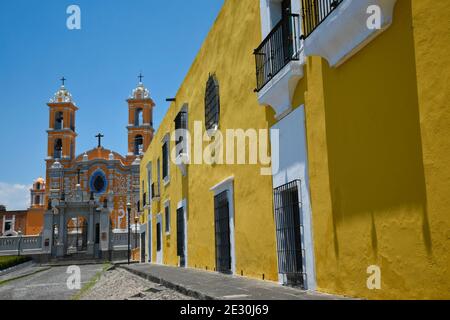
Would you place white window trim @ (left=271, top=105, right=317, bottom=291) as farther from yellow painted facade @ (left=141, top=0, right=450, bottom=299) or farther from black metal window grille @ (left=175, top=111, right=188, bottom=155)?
black metal window grille @ (left=175, top=111, right=188, bottom=155)

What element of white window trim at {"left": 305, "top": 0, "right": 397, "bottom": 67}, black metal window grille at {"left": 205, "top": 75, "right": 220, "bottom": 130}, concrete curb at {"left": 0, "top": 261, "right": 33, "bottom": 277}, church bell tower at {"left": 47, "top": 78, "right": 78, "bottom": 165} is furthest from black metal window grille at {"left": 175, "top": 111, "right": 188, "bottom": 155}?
church bell tower at {"left": 47, "top": 78, "right": 78, "bottom": 165}

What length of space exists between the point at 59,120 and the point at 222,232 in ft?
152

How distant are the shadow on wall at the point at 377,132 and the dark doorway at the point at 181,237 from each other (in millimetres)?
9042

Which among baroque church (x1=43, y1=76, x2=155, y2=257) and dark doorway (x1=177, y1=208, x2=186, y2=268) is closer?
dark doorway (x1=177, y1=208, x2=186, y2=268)

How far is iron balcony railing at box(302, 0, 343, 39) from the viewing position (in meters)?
5.03

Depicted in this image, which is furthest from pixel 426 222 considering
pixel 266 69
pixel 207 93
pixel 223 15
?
pixel 207 93

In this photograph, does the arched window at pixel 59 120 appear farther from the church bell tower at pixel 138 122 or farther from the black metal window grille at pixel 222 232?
the black metal window grille at pixel 222 232

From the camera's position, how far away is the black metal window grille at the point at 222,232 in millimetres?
9516

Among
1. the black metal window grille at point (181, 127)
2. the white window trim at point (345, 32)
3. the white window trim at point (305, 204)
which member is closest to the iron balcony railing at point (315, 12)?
the white window trim at point (345, 32)

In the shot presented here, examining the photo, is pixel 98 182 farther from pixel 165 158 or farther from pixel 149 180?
pixel 165 158

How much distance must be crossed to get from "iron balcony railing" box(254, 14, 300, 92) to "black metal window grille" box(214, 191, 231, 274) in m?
3.12

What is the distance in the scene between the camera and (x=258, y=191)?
7.77 meters

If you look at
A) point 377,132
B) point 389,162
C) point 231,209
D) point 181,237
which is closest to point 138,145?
point 181,237

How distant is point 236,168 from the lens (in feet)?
29.1
